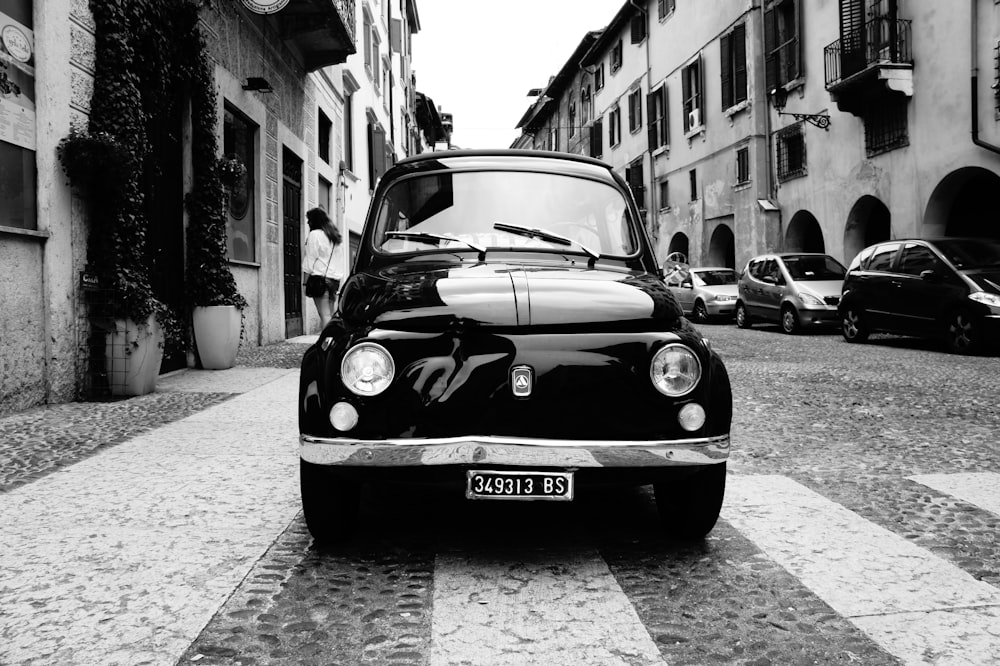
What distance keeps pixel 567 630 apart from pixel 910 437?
3843 mm

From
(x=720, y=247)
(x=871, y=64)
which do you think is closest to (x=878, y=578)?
(x=871, y=64)

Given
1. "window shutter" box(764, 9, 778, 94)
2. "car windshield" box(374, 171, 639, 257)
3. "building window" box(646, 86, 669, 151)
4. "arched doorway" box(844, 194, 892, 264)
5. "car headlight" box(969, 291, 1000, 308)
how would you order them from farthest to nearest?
"building window" box(646, 86, 669, 151) → "window shutter" box(764, 9, 778, 94) → "arched doorway" box(844, 194, 892, 264) → "car headlight" box(969, 291, 1000, 308) → "car windshield" box(374, 171, 639, 257)

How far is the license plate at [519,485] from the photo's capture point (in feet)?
9.20

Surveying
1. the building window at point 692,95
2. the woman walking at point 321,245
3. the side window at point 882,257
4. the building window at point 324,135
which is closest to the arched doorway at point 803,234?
the building window at point 692,95

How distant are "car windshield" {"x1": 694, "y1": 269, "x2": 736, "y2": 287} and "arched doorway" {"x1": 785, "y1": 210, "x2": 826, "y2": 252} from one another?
1.72 m

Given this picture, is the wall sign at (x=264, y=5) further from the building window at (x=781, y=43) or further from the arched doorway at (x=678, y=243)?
the arched doorway at (x=678, y=243)

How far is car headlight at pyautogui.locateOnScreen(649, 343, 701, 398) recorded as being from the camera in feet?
9.35

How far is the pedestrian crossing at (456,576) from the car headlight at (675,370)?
0.65 metres

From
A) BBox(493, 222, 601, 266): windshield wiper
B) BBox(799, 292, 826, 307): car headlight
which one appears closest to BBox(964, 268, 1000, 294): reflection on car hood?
BBox(799, 292, 826, 307): car headlight

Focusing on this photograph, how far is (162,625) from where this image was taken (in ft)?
8.07

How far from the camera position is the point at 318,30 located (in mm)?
14070

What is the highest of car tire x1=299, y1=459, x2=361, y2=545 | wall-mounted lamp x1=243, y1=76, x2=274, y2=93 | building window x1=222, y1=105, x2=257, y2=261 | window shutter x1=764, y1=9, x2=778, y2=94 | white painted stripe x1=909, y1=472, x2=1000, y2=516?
window shutter x1=764, y1=9, x2=778, y2=94

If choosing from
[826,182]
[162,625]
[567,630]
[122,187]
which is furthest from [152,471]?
[826,182]

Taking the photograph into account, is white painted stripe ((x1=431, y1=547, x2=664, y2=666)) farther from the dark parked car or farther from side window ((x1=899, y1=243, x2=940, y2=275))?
side window ((x1=899, y1=243, x2=940, y2=275))
